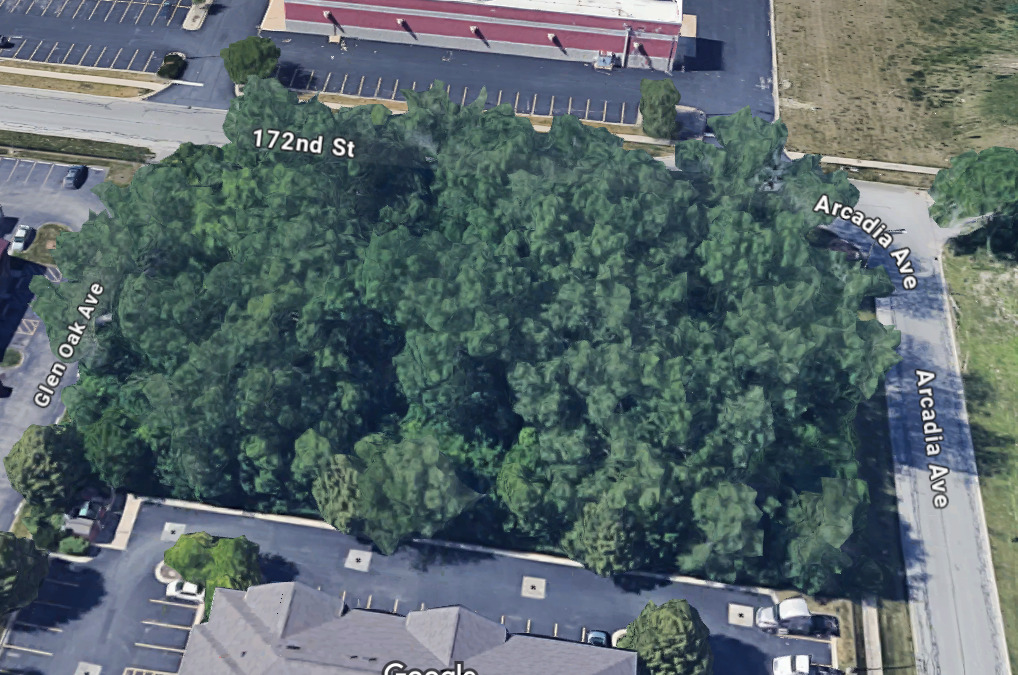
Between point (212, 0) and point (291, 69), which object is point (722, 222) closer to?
point (291, 69)

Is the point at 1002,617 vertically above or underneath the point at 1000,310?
underneath

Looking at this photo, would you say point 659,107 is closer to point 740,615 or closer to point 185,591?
point 740,615

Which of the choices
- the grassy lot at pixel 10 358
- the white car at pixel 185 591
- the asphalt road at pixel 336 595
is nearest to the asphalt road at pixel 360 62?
the grassy lot at pixel 10 358

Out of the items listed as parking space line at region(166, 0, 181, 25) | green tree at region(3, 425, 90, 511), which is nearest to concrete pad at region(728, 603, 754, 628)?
green tree at region(3, 425, 90, 511)

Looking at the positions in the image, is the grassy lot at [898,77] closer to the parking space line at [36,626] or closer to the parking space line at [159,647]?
the parking space line at [159,647]

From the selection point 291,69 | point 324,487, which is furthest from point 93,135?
point 324,487

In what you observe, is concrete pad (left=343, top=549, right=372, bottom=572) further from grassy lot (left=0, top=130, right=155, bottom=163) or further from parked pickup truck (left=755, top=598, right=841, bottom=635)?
grassy lot (left=0, top=130, right=155, bottom=163)

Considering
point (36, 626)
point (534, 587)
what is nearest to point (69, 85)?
point (36, 626)
